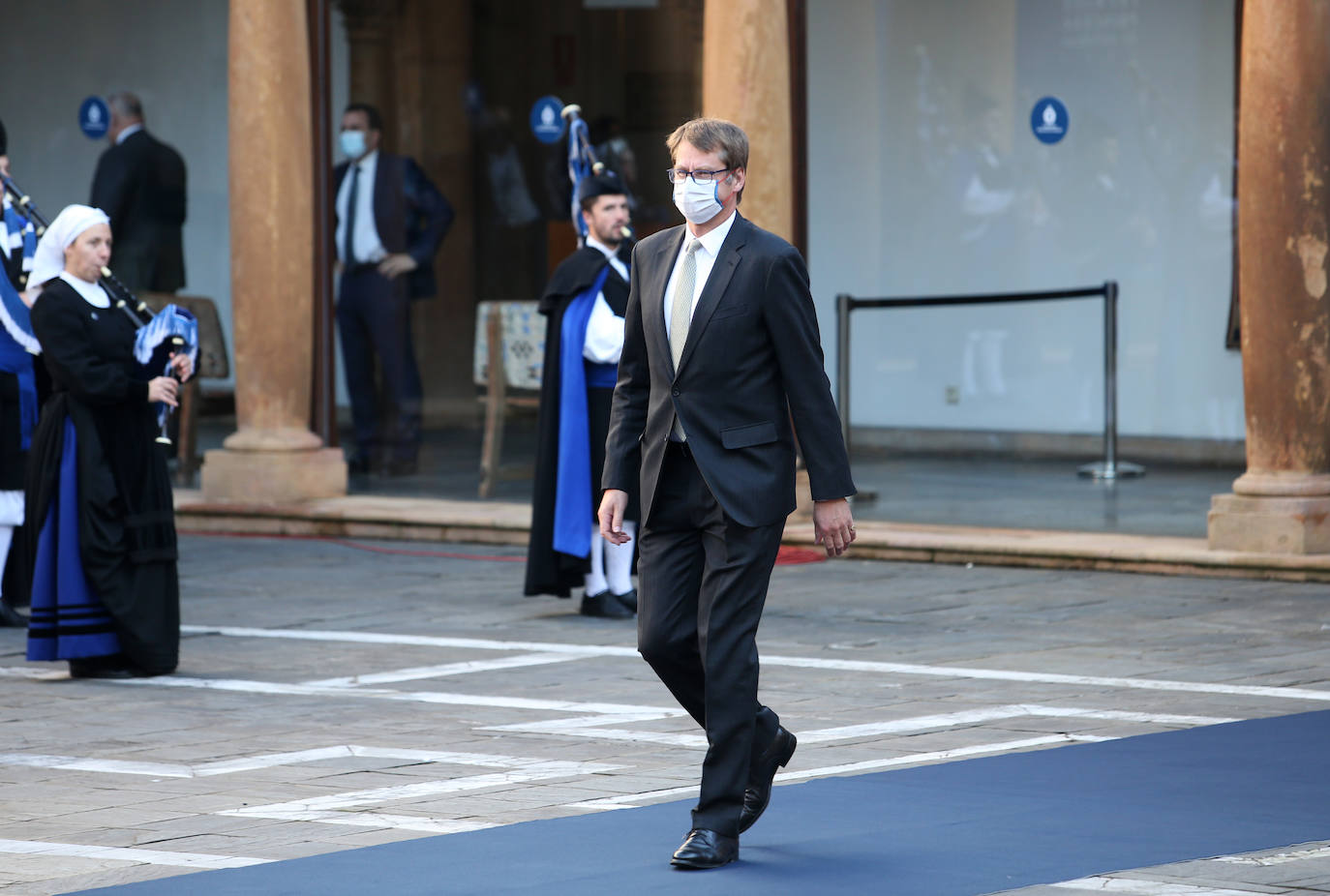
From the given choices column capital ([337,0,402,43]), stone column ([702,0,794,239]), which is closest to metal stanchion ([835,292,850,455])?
stone column ([702,0,794,239])

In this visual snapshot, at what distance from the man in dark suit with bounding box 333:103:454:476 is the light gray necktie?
9.63m

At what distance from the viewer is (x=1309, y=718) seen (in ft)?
25.6

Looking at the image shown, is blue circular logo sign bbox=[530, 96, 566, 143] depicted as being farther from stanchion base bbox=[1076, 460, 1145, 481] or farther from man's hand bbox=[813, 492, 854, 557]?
man's hand bbox=[813, 492, 854, 557]

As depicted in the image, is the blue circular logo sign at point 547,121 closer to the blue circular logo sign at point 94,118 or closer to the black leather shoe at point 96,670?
the blue circular logo sign at point 94,118

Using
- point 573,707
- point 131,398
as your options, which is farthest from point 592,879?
point 131,398

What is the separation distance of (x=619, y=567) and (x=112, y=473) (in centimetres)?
257

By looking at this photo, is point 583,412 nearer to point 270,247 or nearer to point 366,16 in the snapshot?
point 270,247

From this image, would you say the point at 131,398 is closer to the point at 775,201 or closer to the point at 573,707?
the point at 573,707

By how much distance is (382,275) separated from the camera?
1582 centimetres

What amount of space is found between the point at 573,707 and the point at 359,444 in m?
7.54

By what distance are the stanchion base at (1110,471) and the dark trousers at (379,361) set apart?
4.29m

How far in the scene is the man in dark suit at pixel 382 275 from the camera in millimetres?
15719

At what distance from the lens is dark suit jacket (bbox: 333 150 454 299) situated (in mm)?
15758

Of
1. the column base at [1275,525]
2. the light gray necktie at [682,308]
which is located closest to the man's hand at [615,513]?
the light gray necktie at [682,308]
